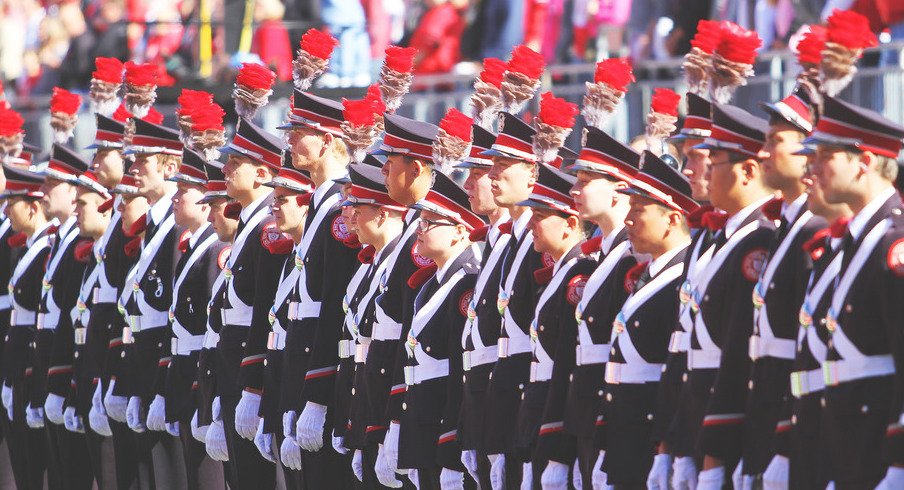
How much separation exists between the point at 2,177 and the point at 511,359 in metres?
6.26

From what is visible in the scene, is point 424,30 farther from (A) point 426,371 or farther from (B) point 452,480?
(B) point 452,480

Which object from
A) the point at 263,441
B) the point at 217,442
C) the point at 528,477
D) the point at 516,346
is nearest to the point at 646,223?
the point at 516,346

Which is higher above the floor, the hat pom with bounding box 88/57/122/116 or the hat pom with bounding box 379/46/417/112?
the hat pom with bounding box 379/46/417/112

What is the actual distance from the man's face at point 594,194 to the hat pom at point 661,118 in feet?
1.29

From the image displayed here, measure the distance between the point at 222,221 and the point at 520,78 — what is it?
2.33 m

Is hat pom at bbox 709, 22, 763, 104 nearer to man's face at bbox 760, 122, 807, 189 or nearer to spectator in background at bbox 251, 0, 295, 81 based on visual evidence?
man's face at bbox 760, 122, 807, 189

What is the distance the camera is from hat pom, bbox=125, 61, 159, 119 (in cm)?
1054

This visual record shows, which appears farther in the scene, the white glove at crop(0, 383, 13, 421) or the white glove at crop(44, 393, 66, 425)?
the white glove at crop(0, 383, 13, 421)

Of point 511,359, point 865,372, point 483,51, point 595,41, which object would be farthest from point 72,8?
point 865,372

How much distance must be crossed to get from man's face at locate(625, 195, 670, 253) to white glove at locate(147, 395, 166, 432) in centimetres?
379

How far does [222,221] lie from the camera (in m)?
9.48

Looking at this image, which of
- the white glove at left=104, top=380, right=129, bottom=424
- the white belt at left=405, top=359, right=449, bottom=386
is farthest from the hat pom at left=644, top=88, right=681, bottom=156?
the white glove at left=104, top=380, right=129, bottom=424

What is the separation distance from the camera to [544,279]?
23.4ft

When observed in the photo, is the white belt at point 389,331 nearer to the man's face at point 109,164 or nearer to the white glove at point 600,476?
the white glove at point 600,476
